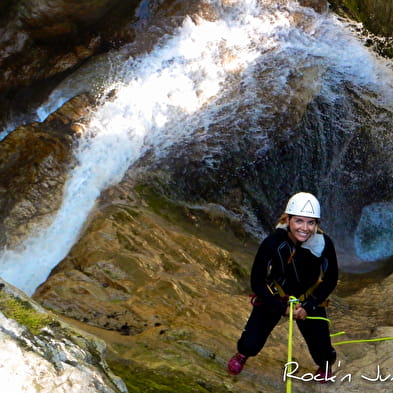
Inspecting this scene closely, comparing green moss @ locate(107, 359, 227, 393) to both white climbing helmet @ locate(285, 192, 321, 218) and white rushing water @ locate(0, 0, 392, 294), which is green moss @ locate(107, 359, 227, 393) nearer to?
white climbing helmet @ locate(285, 192, 321, 218)

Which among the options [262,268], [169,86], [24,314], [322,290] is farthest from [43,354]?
[169,86]

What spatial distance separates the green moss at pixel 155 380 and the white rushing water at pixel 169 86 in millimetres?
2949

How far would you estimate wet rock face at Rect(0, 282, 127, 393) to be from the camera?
2.12 metres

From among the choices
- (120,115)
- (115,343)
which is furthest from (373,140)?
(115,343)

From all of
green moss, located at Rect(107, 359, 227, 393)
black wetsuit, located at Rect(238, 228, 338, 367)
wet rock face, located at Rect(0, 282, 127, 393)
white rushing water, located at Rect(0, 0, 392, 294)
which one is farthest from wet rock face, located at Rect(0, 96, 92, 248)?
wet rock face, located at Rect(0, 282, 127, 393)

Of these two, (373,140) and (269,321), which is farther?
(373,140)

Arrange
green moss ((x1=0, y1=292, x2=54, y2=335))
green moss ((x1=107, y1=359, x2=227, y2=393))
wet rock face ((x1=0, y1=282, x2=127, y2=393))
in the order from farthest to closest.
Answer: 1. green moss ((x1=107, y1=359, x2=227, y2=393))
2. green moss ((x1=0, y1=292, x2=54, y2=335))
3. wet rock face ((x1=0, y1=282, x2=127, y2=393))

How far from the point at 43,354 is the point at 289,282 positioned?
6.12ft

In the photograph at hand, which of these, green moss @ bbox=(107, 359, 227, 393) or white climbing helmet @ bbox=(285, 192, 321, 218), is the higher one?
white climbing helmet @ bbox=(285, 192, 321, 218)

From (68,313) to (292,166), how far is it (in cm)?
428

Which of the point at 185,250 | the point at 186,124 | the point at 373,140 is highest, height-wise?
the point at 186,124

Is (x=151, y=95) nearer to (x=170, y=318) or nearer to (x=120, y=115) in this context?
(x=120, y=115)

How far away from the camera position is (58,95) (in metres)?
9.38

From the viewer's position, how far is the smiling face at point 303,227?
3250 mm
